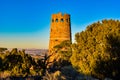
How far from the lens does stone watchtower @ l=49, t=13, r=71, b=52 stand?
59.8 metres

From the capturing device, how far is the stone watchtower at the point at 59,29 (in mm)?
59812

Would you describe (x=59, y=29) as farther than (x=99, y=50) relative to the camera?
Yes

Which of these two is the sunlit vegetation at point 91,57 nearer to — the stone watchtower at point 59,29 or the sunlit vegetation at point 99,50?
the sunlit vegetation at point 99,50

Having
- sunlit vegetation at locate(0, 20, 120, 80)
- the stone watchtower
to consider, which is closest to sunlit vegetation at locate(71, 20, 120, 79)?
sunlit vegetation at locate(0, 20, 120, 80)

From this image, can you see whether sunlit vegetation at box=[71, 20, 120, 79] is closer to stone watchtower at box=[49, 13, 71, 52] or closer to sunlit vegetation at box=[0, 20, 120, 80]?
sunlit vegetation at box=[0, 20, 120, 80]

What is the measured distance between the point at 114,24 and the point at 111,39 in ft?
10.7

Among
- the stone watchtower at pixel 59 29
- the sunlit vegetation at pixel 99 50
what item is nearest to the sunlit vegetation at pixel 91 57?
the sunlit vegetation at pixel 99 50

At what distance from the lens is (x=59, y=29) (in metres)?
60.2

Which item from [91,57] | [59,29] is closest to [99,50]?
[91,57]

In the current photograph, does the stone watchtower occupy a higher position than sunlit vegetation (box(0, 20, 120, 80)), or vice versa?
the stone watchtower

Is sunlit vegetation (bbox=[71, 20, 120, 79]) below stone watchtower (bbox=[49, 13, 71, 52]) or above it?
below

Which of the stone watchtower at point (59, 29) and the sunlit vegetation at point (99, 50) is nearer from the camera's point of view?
the sunlit vegetation at point (99, 50)

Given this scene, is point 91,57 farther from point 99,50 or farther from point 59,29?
point 59,29

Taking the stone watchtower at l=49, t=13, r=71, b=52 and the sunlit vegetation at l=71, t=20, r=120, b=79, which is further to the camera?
the stone watchtower at l=49, t=13, r=71, b=52
